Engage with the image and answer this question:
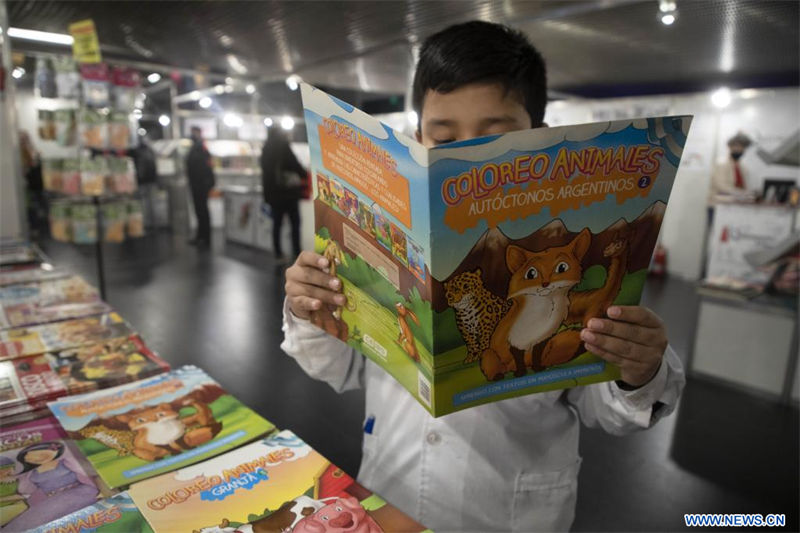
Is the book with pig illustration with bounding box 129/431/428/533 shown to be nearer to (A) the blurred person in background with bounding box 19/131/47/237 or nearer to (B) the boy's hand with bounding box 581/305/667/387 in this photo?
(B) the boy's hand with bounding box 581/305/667/387

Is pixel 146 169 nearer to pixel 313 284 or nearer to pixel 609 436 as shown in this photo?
pixel 609 436

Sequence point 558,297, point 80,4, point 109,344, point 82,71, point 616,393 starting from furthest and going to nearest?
point 80,4 < point 82,71 < point 109,344 < point 616,393 < point 558,297

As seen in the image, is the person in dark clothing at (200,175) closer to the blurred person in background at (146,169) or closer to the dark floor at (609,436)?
the blurred person in background at (146,169)

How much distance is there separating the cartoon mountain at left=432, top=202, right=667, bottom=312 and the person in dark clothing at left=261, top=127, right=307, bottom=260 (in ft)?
18.8

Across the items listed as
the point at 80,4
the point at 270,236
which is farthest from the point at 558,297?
the point at 270,236

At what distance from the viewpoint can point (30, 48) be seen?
695 cm

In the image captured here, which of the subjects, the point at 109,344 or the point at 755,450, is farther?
the point at 755,450

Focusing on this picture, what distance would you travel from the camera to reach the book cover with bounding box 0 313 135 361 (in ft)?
4.09

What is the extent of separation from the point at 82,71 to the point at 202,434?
3.11 metres

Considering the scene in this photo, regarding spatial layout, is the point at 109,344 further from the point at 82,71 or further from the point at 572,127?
the point at 82,71

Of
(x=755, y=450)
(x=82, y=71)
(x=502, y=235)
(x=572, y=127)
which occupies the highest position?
(x=82, y=71)

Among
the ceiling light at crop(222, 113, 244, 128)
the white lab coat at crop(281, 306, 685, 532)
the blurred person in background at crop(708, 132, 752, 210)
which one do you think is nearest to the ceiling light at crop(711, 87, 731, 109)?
the blurred person in background at crop(708, 132, 752, 210)

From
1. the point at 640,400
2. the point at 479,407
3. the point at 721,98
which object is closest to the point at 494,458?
the point at 479,407

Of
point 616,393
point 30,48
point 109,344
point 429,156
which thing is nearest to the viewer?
point 429,156
